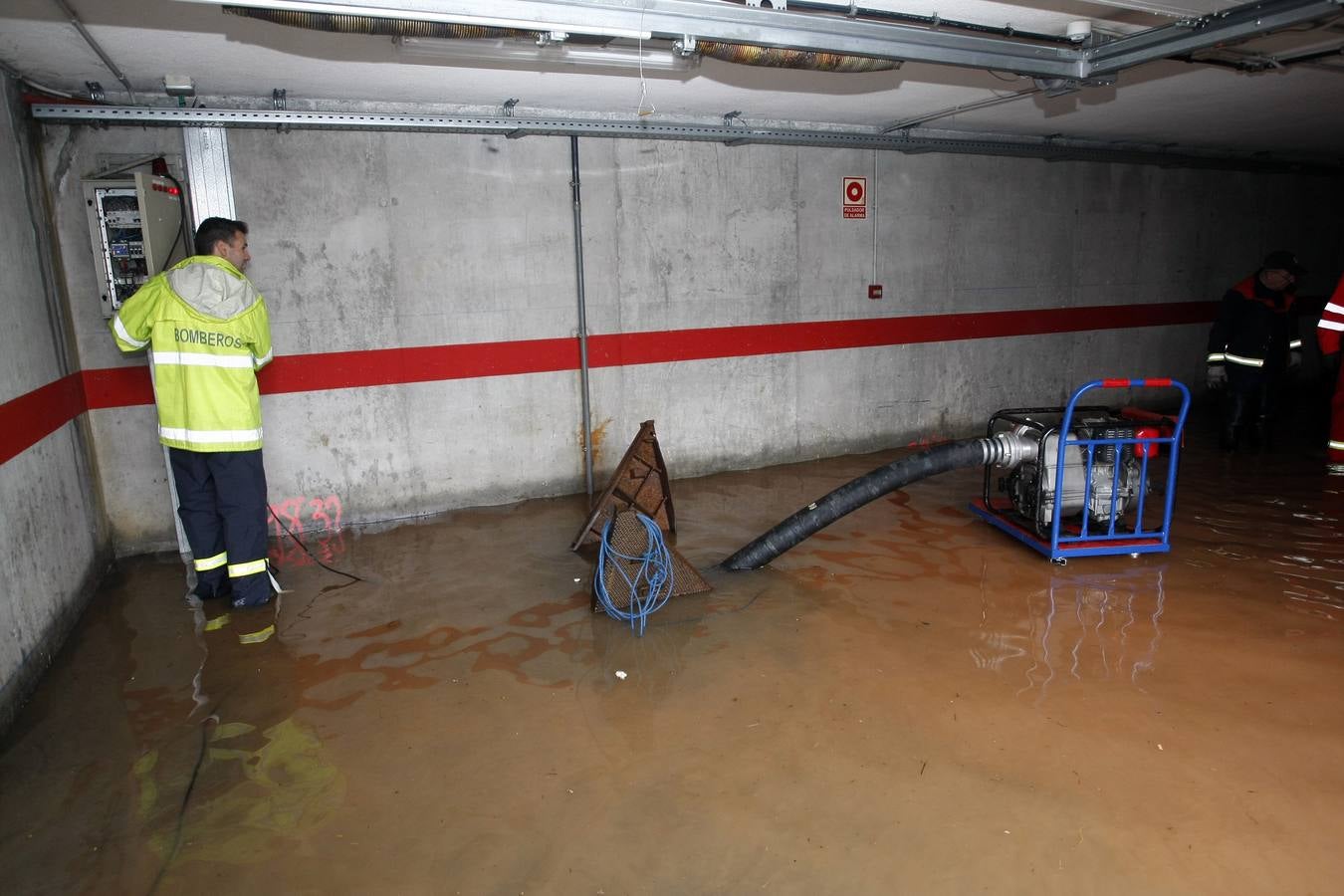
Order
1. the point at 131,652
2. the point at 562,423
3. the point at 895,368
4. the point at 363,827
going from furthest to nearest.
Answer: the point at 895,368 < the point at 562,423 < the point at 131,652 < the point at 363,827

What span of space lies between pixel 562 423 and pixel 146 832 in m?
3.93

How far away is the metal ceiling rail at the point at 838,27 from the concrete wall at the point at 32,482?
208cm

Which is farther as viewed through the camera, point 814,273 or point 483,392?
point 814,273

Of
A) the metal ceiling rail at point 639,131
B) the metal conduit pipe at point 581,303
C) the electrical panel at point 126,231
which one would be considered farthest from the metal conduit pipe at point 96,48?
the metal conduit pipe at point 581,303

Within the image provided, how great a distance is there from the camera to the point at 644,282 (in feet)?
20.7

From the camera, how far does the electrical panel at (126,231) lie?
452 centimetres

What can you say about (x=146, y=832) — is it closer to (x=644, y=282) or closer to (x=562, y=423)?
(x=562, y=423)

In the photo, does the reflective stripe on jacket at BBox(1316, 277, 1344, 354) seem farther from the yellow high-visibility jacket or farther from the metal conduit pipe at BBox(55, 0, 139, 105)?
the metal conduit pipe at BBox(55, 0, 139, 105)

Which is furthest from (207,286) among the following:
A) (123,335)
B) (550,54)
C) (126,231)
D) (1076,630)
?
(1076,630)

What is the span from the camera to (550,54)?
12.9 feet

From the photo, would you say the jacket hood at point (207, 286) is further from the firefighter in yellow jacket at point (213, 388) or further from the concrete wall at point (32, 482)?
the concrete wall at point (32, 482)

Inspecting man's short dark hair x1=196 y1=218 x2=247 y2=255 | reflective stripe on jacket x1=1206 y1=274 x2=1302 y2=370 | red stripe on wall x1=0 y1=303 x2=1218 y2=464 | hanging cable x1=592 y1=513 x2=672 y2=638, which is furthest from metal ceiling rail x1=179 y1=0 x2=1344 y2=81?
reflective stripe on jacket x1=1206 y1=274 x2=1302 y2=370

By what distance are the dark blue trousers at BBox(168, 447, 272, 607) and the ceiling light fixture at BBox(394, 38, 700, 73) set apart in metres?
2.25

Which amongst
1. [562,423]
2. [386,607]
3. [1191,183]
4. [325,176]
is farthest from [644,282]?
[1191,183]
